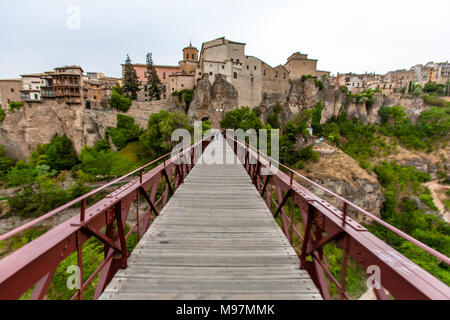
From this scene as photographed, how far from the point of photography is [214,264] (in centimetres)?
261

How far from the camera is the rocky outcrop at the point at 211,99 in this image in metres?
38.0

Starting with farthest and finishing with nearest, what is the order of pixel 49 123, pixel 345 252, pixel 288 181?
pixel 49 123 → pixel 288 181 → pixel 345 252

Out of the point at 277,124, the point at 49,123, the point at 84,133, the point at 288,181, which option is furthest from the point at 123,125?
the point at 288,181

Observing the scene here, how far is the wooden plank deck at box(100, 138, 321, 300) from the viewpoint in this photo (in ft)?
7.19

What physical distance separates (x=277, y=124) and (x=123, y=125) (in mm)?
31050

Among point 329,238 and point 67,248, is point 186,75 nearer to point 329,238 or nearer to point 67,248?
point 67,248

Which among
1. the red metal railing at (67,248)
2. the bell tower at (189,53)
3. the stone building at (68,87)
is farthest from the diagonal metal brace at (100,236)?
the bell tower at (189,53)

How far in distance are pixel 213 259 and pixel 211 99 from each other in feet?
125

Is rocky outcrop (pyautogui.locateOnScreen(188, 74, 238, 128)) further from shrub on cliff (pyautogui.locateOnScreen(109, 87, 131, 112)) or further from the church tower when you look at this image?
shrub on cliff (pyautogui.locateOnScreen(109, 87, 131, 112))

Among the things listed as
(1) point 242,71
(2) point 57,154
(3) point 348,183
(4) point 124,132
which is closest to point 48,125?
(2) point 57,154

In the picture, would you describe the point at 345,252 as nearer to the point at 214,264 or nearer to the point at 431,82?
the point at 214,264

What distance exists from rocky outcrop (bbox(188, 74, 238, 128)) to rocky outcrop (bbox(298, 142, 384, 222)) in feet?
64.1

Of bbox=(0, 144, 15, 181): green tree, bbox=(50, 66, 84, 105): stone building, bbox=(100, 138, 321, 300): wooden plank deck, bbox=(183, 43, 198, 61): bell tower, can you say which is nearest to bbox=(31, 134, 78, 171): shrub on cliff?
bbox=(0, 144, 15, 181): green tree

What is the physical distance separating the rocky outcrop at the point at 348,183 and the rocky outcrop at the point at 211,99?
64.1 feet
